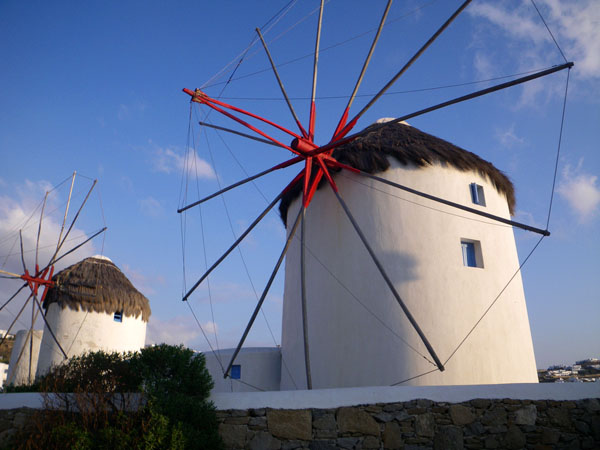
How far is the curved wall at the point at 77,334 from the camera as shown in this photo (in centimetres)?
2081

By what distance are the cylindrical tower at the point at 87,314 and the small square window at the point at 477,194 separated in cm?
1683

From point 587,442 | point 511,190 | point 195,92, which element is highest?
point 195,92

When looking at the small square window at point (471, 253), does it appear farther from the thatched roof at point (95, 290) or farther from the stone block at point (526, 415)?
the thatched roof at point (95, 290)

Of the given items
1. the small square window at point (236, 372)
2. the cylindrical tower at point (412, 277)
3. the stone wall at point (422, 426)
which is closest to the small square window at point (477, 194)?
the cylindrical tower at point (412, 277)

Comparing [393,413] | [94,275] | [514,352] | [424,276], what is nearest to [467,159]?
[424,276]

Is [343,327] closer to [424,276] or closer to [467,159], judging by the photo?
[424,276]

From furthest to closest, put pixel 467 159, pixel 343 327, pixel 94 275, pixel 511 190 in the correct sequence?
pixel 94 275 → pixel 511 190 → pixel 467 159 → pixel 343 327

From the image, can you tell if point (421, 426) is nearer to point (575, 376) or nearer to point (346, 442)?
point (346, 442)

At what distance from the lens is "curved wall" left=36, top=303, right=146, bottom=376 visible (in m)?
20.8

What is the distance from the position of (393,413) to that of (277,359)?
6.56m

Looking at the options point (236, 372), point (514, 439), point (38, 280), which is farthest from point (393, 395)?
point (38, 280)

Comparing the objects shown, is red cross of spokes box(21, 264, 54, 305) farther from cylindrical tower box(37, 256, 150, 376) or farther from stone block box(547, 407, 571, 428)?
stone block box(547, 407, 571, 428)

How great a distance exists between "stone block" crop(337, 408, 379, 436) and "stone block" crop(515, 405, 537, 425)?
2207 mm

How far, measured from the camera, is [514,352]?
10.5 m
